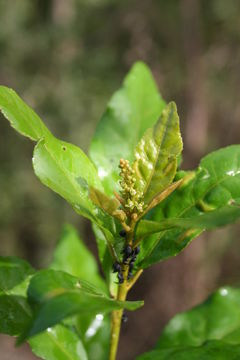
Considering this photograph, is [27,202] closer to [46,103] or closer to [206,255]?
[46,103]

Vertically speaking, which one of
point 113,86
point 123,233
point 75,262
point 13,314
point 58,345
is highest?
point 123,233

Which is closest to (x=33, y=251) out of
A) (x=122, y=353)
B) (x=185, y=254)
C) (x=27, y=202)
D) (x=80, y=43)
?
(x=27, y=202)

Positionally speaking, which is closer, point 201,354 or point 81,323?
point 201,354

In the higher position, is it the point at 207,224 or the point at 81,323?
the point at 207,224

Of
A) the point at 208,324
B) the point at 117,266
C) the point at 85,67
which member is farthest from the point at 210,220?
the point at 85,67

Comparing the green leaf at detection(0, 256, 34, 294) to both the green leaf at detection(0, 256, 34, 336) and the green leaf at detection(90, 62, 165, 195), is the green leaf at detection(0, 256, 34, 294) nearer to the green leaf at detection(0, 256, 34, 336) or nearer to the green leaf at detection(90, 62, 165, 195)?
the green leaf at detection(0, 256, 34, 336)

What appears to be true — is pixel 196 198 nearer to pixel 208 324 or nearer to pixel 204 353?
pixel 204 353
